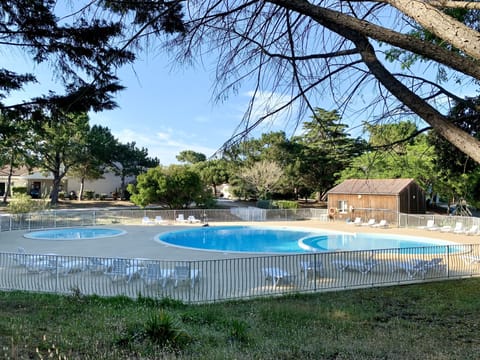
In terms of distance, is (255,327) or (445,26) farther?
(255,327)

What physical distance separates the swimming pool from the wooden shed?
5.64 metres

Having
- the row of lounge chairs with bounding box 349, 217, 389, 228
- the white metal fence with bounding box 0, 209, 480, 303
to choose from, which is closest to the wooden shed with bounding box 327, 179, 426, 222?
the row of lounge chairs with bounding box 349, 217, 389, 228

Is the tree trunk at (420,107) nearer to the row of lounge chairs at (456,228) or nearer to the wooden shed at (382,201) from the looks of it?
the row of lounge chairs at (456,228)

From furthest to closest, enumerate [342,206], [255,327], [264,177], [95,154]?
[264,177] → [95,154] → [342,206] → [255,327]

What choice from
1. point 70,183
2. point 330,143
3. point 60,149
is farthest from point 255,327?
point 70,183

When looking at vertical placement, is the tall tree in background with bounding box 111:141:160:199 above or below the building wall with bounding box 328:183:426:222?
above

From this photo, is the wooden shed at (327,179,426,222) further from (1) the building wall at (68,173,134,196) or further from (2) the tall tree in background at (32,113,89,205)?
(1) the building wall at (68,173,134,196)

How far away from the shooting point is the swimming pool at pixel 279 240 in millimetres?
19219

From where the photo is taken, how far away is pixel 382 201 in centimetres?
2797

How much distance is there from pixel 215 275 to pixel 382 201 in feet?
70.4

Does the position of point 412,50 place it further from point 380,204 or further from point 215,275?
point 380,204

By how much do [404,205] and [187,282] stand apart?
75.7ft

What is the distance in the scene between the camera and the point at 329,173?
43750 mm

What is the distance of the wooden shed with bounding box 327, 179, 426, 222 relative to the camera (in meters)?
27.2
